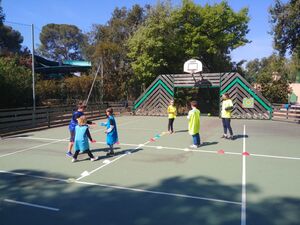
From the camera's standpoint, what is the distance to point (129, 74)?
32750 millimetres

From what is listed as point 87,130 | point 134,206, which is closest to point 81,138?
point 87,130

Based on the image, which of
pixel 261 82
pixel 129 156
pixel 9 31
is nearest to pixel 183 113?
pixel 261 82

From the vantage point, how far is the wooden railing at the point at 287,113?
20.1m

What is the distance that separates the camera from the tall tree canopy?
28.2m

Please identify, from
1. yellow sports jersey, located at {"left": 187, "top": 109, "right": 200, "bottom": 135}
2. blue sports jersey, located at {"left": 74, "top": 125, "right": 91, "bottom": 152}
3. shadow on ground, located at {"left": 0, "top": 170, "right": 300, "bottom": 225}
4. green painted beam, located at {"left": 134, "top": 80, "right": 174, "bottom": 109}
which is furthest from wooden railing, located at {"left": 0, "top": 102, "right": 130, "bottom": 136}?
yellow sports jersey, located at {"left": 187, "top": 109, "right": 200, "bottom": 135}

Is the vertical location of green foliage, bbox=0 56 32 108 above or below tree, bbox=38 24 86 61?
below

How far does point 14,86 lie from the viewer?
711 inches

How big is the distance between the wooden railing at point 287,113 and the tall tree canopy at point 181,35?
976cm

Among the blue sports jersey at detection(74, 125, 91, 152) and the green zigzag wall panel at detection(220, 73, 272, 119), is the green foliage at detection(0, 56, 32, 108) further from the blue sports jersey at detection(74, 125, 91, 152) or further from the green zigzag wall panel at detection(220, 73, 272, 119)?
the green zigzag wall panel at detection(220, 73, 272, 119)

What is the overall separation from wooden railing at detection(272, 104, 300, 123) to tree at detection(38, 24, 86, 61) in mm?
70182

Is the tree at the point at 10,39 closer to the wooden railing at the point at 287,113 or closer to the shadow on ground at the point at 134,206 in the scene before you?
the wooden railing at the point at 287,113

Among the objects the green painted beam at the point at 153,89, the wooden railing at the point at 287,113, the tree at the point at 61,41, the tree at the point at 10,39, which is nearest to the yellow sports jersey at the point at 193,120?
the wooden railing at the point at 287,113

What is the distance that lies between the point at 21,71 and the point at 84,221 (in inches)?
685

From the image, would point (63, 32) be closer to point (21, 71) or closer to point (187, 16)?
point (187, 16)
